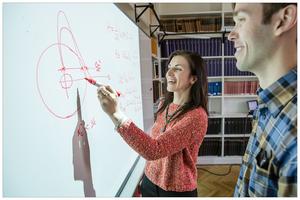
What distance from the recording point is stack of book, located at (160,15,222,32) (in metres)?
3.12

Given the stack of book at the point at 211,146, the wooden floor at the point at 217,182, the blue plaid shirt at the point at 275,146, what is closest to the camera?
the blue plaid shirt at the point at 275,146

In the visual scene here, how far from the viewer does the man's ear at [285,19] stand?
1.78 ft

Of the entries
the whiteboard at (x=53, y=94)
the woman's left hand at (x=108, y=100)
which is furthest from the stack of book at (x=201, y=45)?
the woman's left hand at (x=108, y=100)

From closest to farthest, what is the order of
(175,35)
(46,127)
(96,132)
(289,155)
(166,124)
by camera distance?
(289,155)
(46,127)
(96,132)
(166,124)
(175,35)

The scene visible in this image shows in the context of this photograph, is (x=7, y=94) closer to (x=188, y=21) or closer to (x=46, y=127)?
(x=46, y=127)

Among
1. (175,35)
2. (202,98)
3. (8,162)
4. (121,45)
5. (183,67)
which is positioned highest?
(175,35)

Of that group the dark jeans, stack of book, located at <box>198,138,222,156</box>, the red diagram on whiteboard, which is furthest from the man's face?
stack of book, located at <box>198,138,222,156</box>

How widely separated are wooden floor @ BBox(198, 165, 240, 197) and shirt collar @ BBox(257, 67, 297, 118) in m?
2.17

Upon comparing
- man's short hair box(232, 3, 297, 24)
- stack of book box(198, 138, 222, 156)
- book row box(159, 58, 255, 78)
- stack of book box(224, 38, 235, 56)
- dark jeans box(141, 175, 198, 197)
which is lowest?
stack of book box(198, 138, 222, 156)

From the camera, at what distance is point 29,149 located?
551 mm

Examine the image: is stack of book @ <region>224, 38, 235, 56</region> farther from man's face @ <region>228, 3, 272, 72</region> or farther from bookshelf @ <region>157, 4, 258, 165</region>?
man's face @ <region>228, 3, 272, 72</region>

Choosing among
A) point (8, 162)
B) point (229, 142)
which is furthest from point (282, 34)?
point (229, 142)

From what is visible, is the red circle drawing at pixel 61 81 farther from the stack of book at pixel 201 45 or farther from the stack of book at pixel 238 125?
the stack of book at pixel 238 125

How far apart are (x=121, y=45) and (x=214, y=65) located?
7.27ft
